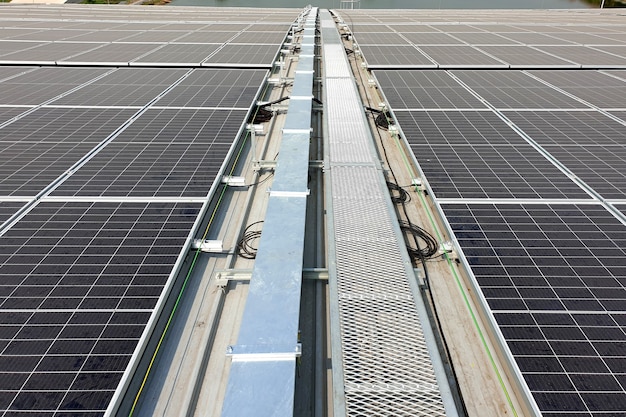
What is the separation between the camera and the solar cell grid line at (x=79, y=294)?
11.9 ft

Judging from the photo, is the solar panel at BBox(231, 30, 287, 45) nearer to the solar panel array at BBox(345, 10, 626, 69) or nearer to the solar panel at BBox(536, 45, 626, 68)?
the solar panel array at BBox(345, 10, 626, 69)

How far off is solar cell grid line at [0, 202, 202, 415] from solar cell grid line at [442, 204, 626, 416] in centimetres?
476

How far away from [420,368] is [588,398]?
1.76m

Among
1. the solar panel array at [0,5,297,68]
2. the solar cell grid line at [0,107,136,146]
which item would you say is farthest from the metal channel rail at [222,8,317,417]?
the solar panel array at [0,5,297,68]

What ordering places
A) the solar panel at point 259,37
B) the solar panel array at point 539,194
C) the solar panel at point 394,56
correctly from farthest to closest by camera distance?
the solar panel at point 259,37
the solar panel at point 394,56
the solar panel array at point 539,194

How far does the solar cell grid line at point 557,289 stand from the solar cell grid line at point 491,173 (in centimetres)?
44

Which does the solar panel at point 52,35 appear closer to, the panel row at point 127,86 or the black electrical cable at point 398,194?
the panel row at point 127,86

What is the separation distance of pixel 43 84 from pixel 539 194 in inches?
635

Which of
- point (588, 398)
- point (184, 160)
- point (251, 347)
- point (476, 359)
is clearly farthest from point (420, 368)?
point (184, 160)

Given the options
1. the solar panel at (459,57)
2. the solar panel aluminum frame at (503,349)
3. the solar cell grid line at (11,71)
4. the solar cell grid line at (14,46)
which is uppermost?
the solar cell grid line at (14,46)

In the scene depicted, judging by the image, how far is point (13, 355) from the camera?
3844 millimetres

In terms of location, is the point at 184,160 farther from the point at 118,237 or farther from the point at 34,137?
the point at 34,137

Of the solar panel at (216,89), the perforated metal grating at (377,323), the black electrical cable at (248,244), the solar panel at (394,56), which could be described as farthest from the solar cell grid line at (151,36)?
the perforated metal grating at (377,323)

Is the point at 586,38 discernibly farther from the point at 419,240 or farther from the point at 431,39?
the point at 419,240
